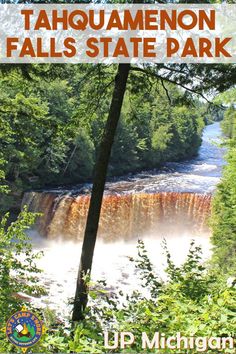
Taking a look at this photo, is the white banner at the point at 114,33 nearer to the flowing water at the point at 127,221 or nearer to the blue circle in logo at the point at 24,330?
the blue circle in logo at the point at 24,330

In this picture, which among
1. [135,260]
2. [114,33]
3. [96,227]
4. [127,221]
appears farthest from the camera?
[127,221]

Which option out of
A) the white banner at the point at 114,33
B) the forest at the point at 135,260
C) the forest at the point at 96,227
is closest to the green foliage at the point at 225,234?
the forest at the point at 135,260

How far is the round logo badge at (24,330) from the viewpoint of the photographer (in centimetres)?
376

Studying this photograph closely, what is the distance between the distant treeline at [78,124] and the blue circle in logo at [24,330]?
148 inches

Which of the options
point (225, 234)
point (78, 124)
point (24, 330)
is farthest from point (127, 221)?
point (24, 330)

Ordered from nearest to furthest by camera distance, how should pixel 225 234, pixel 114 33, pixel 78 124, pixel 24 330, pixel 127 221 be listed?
1. pixel 24 330
2. pixel 114 33
3. pixel 78 124
4. pixel 225 234
5. pixel 127 221

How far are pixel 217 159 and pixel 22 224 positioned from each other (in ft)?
145

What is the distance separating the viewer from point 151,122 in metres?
51.1

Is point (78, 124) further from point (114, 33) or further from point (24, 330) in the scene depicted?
point (24, 330)

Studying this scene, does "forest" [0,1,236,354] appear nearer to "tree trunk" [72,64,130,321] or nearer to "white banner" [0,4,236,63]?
"tree trunk" [72,64,130,321]

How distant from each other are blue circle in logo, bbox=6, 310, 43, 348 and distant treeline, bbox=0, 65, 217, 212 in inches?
148

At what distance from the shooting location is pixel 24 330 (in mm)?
3979

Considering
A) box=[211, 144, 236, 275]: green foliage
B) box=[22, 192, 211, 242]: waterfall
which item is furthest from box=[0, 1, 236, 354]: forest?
box=[22, 192, 211, 242]: waterfall

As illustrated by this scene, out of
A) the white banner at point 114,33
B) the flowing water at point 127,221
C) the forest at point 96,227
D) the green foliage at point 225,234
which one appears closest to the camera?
the forest at point 96,227
